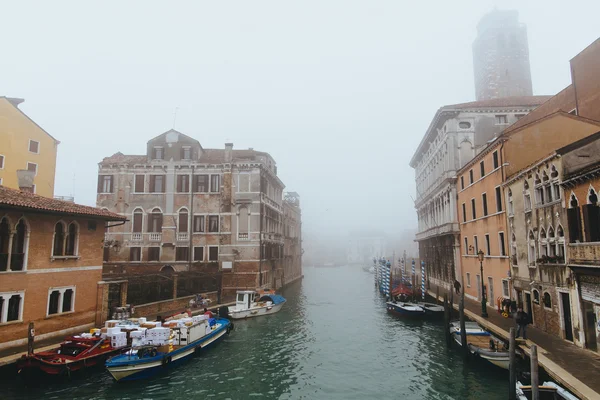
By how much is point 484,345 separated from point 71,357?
53.0 ft

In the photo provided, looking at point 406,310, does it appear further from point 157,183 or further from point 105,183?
point 105,183

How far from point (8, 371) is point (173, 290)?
13525mm

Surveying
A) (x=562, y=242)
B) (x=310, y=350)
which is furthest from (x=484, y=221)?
(x=310, y=350)

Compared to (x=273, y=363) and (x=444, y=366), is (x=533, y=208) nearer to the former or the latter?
(x=444, y=366)

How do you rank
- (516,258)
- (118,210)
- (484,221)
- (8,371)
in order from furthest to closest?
1. (118,210)
2. (484,221)
3. (516,258)
4. (8,371)

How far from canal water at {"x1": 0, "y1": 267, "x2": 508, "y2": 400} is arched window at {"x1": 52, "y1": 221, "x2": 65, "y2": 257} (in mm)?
6348

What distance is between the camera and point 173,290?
2716 cm

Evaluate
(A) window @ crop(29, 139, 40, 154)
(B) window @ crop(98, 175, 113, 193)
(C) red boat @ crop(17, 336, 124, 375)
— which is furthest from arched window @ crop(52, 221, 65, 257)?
(A) window @ crop(29, 139, 40, 154)

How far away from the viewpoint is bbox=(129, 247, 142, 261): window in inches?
1405

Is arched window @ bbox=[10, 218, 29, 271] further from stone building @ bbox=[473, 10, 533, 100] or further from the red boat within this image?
stone building @ bbox=[473, 10, 533, 100]

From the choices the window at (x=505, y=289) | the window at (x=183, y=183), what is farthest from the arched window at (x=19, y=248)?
the window at (x=505, y=289)

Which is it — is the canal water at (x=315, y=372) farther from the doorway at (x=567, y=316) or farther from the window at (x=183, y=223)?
the window at (x=183, y=223)

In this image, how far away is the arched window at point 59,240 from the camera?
18.1 metres

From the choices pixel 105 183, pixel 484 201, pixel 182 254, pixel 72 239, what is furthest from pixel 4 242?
pixel 484 201
